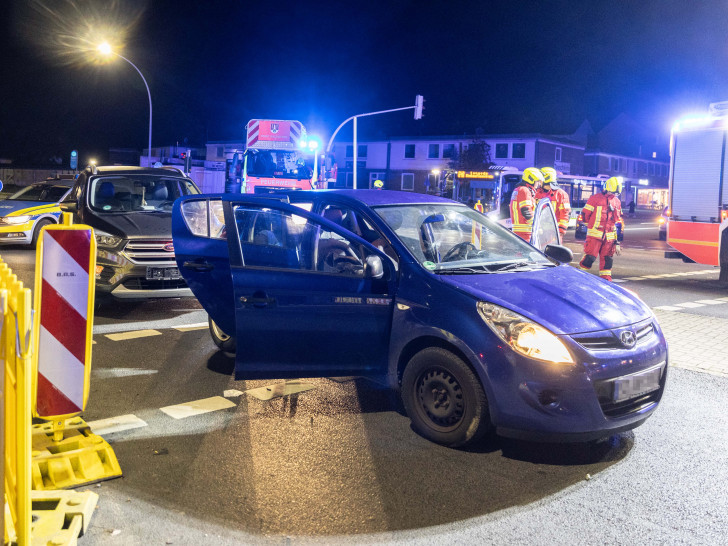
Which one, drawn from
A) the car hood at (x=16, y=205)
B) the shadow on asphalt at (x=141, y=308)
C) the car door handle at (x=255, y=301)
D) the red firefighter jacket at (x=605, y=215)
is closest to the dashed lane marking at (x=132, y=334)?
the shadow on asphalt at (x=141, y=308)

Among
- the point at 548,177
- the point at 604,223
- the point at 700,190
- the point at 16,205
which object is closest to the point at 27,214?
the point at 16,205

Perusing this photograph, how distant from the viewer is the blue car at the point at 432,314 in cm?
396

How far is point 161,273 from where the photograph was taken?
8.31 m

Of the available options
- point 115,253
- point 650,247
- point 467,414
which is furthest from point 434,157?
point 467,414

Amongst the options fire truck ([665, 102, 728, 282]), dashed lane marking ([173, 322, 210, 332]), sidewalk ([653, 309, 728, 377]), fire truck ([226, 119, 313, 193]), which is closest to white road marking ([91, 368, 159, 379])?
dashed lane marking ([173, 322, 210, 332])

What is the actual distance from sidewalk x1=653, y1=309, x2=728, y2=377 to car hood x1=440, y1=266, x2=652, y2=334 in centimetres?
210

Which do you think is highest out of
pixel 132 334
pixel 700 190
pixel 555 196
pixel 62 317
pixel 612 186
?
pixel 700 190

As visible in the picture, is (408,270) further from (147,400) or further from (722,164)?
(722,164)

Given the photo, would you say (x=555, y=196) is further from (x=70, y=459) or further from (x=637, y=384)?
(x=70, y=459)

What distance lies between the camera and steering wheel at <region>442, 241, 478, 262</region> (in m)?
4.99

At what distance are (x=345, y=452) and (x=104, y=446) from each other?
4.67 ft

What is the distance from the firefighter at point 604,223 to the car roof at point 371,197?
201 inches

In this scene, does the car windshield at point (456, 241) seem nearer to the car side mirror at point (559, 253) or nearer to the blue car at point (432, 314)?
the blue car at point (432, 314)

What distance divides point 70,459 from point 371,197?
111 inches
